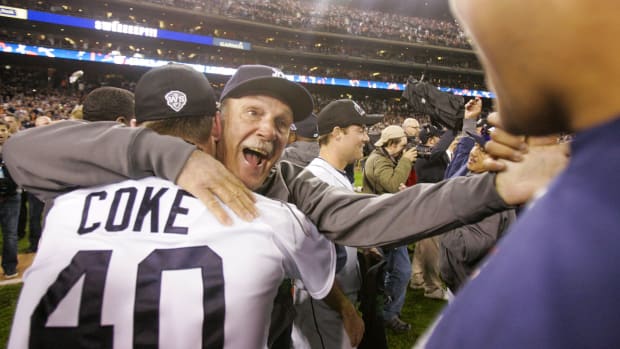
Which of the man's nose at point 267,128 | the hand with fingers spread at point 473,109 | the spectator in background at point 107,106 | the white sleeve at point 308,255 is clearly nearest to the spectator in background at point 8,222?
the spectator in background at point 107,106

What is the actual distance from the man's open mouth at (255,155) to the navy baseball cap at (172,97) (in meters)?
0.32

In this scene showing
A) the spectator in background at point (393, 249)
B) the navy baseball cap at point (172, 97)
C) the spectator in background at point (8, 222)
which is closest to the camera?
the navy baseball cap at point (172, 97)

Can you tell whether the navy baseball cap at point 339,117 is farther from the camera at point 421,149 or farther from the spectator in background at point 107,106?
the spectator in background at point 107,106

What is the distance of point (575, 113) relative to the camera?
47 centimetres

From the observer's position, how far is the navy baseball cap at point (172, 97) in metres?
1.50

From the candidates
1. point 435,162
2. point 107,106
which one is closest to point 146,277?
point 107,106

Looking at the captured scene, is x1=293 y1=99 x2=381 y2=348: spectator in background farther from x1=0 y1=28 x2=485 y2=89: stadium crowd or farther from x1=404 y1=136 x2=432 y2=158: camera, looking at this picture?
x1=0 y1=28 x2=485 y2=89: stadium crowd

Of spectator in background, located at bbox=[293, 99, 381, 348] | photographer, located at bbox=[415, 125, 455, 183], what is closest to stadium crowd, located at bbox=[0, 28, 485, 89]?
photographer, located at bbox=[415, 125, 455, 183]

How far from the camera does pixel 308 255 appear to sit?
58.3 inches

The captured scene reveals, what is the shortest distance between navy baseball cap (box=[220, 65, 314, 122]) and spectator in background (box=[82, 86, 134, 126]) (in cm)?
183

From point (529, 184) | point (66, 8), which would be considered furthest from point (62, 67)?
point (529, 184)

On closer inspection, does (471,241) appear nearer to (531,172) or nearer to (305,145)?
(531,172)

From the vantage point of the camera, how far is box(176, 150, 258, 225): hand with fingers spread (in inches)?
48.9

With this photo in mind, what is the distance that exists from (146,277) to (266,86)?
1.07 metres
